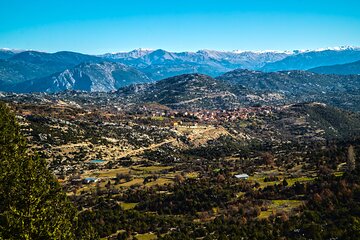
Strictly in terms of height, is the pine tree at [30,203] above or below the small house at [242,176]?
above

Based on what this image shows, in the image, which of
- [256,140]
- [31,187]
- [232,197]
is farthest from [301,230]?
[256,140]

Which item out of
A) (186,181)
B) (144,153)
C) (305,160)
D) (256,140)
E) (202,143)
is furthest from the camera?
(256,140)

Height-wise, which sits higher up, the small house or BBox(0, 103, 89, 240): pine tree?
BBox(0, 103, 89, 240): pine tree

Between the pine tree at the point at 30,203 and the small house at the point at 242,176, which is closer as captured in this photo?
the pine tree at the point at 30,203

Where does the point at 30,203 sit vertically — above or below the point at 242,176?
above

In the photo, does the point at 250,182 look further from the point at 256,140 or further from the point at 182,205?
the point at 256,140

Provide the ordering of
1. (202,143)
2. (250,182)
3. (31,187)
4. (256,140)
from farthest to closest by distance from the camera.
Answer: (256,140), (202,143), (250,182), (31,187)

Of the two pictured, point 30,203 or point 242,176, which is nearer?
point 30,203

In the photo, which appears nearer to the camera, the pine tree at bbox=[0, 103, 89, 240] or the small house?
the pine tree at bbox=[0, 103, 89, 240]
